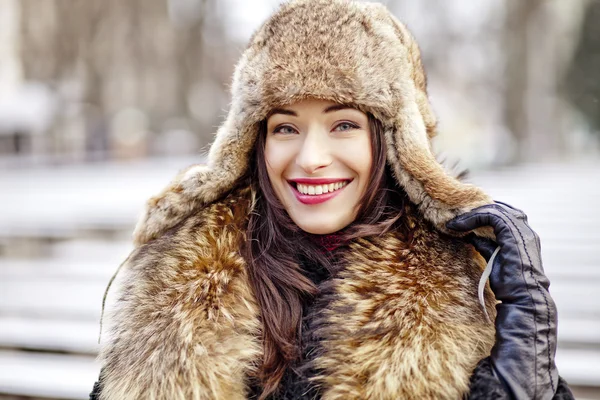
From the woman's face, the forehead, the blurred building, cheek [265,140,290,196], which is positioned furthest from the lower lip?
the blurred building

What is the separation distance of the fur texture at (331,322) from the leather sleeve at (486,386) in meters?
0.03

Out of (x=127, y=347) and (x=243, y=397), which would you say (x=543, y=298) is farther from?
(x=127, y=347)

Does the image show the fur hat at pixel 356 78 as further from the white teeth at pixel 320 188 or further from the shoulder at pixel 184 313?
the shoulder at pixel 184 313

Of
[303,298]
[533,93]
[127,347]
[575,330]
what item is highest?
[533,93]

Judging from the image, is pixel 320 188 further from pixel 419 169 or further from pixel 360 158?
pixel 419 169

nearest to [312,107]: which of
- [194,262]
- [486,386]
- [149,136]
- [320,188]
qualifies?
[320,188]

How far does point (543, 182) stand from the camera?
10867 mm

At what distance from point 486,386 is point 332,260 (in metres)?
0.58

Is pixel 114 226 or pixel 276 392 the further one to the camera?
pixel 114 226

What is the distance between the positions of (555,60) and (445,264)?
23.0m

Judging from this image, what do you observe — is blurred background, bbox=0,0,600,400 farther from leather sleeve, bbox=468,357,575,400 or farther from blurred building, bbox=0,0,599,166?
leather sleeve, bbox=468,357,575,400

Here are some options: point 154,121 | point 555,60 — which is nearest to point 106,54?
point 154,121

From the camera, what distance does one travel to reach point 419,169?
1.72m


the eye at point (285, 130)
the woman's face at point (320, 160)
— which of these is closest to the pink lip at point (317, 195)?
the woman's face at point (320, 160)
